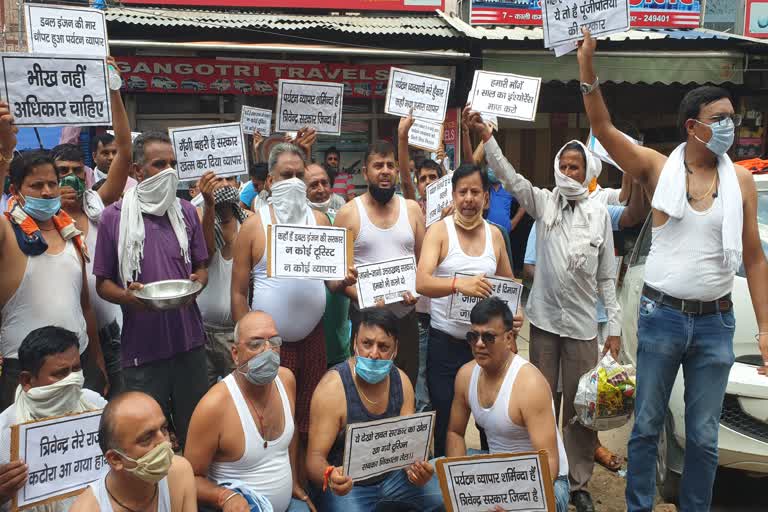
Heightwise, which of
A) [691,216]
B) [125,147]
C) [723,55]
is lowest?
[691,216]

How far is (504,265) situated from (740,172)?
1481 millimetres

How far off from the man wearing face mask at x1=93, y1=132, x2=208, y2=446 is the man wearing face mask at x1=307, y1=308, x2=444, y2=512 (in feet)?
2.74

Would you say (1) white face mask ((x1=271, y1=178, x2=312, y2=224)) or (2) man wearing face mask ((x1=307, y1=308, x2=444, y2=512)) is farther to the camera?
(1) white face mask ((x1=271, y1=178, x2=312, y2=224))

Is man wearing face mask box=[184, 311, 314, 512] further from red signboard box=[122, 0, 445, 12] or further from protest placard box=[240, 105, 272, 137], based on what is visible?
red signboard box=[122, 0, 445, 12]

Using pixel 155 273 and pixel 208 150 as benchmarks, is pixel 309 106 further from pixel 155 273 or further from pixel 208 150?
pixel 155 273

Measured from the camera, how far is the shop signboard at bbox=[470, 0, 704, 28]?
11000 mm

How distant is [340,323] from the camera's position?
491 cm

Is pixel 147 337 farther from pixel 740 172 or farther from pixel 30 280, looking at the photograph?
pixel 740 172

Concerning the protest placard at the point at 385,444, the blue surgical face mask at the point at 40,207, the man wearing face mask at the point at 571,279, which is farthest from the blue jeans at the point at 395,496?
the blue surgical face mask at the point at 40,207

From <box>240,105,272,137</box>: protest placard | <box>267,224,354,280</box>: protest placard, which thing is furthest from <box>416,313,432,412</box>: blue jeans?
<box>240,105,272,137</box>: protest placard

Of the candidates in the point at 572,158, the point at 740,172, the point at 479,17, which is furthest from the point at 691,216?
the point at 479,17

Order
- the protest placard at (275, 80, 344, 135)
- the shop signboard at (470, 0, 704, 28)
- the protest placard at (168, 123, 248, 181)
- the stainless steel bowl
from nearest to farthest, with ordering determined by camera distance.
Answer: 1. the stainless steel bowl
2. the protest placard at (168, 123, 248, 181)
3. the protest placard at (275, 80, 344, 135)
4. the shop signboard at (470, 0, 704, 28)

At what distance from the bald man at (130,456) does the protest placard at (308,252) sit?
153cm

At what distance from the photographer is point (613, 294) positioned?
15.0ft
